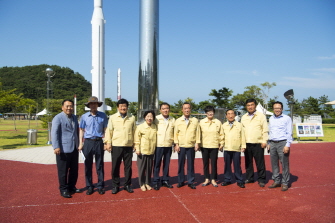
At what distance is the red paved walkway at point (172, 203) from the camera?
436 cm

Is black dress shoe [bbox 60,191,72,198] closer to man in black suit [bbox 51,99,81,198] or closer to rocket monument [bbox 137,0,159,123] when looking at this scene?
man in black suit [bbox 51,99,81,198]

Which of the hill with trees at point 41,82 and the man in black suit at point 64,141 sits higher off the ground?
the hill with trees at point 41,82

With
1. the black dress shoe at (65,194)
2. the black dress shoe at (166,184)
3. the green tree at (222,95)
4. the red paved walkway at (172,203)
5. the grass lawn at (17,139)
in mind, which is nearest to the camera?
the red paved walkway at (172,203)

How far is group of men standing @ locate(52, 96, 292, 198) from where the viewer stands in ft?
17.8

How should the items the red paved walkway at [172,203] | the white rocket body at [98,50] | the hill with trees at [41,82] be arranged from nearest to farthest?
the red paved walkway at [172,203]
the white rocket body at [98,50]
the hill with trees at [41,82]

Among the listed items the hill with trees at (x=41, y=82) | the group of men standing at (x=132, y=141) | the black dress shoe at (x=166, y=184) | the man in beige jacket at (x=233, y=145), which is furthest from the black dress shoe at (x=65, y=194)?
the hill with trees at (x=41, y=82)

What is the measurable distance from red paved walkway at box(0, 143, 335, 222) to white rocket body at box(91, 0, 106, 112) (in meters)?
7.90

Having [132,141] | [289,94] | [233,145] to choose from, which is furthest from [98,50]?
[233,145]

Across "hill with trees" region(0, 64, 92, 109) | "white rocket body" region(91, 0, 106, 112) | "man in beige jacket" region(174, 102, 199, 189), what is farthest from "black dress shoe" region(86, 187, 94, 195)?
"hill with trees" region(0, 64, 92, 109)

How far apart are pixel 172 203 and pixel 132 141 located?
4.80ft

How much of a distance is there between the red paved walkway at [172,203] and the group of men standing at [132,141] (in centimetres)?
31

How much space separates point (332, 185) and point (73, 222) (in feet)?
18.0

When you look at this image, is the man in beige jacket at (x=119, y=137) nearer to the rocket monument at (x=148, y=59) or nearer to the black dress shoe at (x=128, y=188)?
the black dress shoe at (x=128, y=188)

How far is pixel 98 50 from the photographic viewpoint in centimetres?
1467
